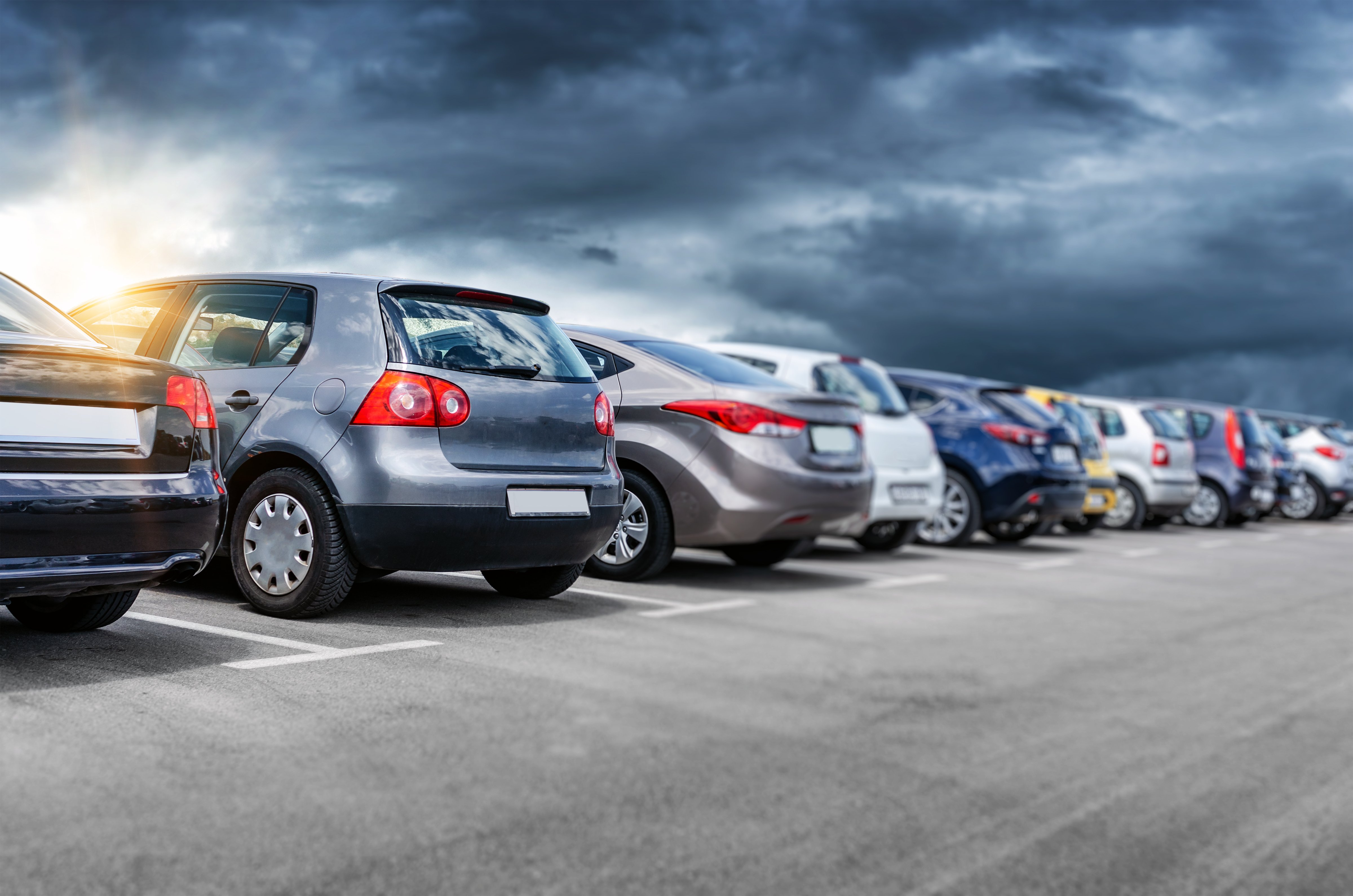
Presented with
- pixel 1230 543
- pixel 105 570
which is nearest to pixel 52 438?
pixel 105 570

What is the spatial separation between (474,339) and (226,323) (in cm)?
129

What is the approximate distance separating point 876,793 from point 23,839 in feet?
8.84

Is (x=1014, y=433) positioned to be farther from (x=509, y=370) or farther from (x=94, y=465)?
(x=94, y=465)

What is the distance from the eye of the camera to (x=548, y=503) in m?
A: 6.12

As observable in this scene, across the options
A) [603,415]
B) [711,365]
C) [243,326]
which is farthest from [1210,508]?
[243,326]

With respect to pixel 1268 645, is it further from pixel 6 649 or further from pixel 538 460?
pixel 6 649

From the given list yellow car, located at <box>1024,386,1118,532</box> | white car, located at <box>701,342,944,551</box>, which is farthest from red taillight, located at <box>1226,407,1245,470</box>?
white car, located at <box>701,342,944,551</box>

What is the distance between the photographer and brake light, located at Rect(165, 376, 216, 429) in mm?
4680

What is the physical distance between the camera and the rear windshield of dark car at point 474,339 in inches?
234

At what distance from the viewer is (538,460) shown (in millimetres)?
6148

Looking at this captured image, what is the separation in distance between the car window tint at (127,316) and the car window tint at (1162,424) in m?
14.0

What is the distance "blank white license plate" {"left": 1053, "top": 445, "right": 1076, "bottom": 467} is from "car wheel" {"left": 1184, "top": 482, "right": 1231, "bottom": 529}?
7328 millimetres

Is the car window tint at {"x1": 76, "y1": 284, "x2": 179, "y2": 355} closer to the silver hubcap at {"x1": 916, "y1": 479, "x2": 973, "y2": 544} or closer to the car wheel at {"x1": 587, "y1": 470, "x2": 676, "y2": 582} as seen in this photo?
the car wheel at {"x1": 587, "y1": 470, "x2": 676, "y2": 582}

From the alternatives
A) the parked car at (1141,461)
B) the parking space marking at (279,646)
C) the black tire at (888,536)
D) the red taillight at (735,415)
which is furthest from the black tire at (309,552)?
the parked car at (1141,461)
